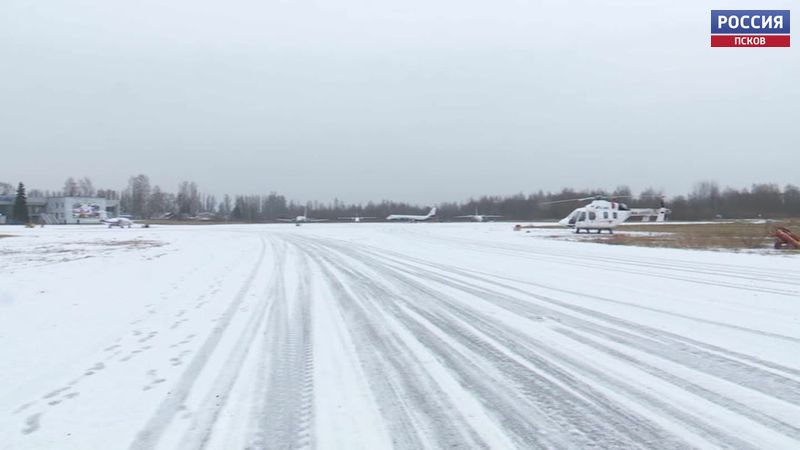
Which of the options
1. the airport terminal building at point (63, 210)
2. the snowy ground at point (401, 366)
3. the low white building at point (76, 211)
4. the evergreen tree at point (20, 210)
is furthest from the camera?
the airport terminal building at point (63, 210)

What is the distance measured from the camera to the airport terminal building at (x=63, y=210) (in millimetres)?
101500

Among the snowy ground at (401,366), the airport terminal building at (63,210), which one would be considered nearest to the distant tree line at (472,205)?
the airport terminal building at (63,210)

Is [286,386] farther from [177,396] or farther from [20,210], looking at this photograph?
[20,210]

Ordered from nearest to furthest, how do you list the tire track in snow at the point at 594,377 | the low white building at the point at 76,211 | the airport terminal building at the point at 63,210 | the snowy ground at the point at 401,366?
the tire track in snow at the point at 594,377 → the snowy ground at the point at 401,366 → the low white building at the point at 76,211 → the airport terminal building at the point at 63,210

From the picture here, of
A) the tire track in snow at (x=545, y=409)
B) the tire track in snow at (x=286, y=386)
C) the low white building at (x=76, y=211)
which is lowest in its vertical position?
the tire track in snow at (x=545, y=409)

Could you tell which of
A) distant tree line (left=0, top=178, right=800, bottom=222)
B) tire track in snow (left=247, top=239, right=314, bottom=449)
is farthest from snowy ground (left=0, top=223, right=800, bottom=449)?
distant tree line (left=0, top=178, right=800, bottom=222)

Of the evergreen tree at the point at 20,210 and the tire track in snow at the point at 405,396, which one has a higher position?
the evergreen tree at the point at 20,210

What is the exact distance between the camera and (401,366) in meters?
5.68

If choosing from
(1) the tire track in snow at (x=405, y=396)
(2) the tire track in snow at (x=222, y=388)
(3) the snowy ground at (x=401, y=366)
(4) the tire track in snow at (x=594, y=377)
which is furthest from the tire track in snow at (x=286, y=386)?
(4) the tire track in snow at (x=594, y=377)

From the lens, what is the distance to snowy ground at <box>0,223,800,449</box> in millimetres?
3975

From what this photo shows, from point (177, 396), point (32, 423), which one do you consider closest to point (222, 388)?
point (177, 396)

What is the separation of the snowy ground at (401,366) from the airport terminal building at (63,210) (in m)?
104

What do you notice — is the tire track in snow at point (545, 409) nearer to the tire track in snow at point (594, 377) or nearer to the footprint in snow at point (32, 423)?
the tire track in snow at point (594, 377)

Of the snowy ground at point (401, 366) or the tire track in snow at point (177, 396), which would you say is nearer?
the tire track in snow at point (177, 396)
